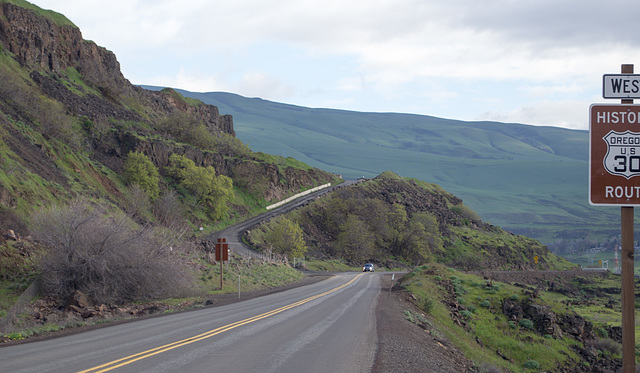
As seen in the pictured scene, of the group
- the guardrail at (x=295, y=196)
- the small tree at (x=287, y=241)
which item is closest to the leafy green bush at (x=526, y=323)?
the small tree at (x=287, y=241)

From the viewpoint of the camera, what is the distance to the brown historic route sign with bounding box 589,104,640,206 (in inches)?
283

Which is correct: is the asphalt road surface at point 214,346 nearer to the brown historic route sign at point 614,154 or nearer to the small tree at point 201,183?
the brown historic route sign at point 614,154

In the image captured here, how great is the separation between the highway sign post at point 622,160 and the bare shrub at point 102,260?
22503 mm

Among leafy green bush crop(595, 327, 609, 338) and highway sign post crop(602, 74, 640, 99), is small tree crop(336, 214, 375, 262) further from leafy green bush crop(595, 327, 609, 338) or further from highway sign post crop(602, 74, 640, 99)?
highway sign post crop(602, 74, 640, 99)

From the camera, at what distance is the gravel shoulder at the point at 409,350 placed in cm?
1150

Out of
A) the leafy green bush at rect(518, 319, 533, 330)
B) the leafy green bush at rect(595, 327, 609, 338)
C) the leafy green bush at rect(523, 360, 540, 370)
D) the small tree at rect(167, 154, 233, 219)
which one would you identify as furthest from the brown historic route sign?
the small tree at rect(167, 154, 233, 219)

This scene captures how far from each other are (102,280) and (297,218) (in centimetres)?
6023

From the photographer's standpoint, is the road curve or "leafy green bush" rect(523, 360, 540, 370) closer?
"leafy green bush" rect(523, 360, 540, 370)

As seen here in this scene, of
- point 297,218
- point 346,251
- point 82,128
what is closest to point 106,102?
point 82,128

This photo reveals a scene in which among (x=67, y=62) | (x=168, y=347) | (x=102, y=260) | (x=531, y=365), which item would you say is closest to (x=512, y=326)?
(x=531, y=365)

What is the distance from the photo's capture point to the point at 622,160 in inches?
284

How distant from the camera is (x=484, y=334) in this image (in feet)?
88.7

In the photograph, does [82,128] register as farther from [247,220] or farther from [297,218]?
[297,218]

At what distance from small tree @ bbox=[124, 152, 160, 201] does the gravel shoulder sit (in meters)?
51.5
